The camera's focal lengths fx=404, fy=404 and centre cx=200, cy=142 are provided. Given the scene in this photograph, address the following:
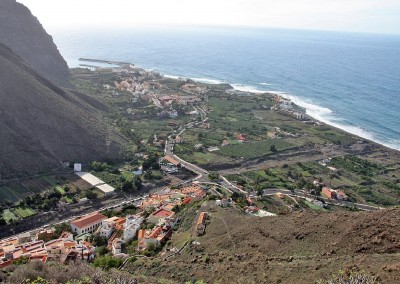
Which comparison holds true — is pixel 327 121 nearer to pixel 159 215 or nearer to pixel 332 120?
pixel 332 120

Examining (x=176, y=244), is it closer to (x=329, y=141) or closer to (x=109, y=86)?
(x=329, y=141)

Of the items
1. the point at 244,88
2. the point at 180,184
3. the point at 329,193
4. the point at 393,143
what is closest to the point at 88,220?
the point at 180,184

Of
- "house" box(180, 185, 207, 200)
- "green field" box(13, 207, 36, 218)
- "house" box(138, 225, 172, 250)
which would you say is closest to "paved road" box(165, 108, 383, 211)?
"house" box(180, 185, 207, 200)

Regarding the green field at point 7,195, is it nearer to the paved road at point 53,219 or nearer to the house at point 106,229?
the paved road at point 53,219

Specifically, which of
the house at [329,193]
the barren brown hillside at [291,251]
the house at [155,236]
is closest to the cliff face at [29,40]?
the house at [329,193]

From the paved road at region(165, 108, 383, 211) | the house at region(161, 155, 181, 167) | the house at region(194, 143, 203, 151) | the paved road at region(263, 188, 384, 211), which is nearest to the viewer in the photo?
the paved road at region(263, 188, 384, 211)

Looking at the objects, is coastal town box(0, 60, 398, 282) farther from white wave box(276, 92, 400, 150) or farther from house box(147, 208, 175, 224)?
white wave box(276, 92, 400, 150)
